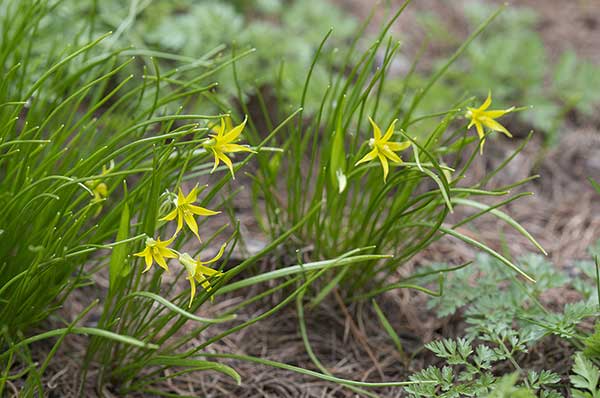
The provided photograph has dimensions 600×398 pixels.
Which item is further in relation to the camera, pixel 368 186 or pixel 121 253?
pixel 368 186

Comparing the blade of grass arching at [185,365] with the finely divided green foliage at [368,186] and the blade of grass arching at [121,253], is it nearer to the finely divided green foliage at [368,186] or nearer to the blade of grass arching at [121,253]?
the blade of grass arching at [121,253]

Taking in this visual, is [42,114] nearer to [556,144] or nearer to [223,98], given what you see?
[223,98]

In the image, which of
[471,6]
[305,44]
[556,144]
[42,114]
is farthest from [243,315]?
[471,6]

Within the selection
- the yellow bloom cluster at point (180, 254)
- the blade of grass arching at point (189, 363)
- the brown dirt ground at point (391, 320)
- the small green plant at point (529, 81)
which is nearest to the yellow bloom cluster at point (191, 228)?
the yellow bloom cluster at point (180, 254)

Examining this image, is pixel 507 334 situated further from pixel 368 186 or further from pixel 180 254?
pixel 180 254

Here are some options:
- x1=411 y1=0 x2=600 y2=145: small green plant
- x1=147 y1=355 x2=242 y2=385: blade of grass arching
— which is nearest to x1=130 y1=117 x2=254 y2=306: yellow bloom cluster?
x1=147 y1=355 x2=242 y2=385: blade of grass arching

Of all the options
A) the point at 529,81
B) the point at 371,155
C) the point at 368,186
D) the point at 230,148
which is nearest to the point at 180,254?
the point at 230,148

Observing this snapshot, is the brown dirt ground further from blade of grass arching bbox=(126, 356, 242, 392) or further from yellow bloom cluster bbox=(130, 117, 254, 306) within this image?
yellow bloom cluster bbox=(130, 117, 254, 306)

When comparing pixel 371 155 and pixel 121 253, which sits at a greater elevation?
pixel 371 155
